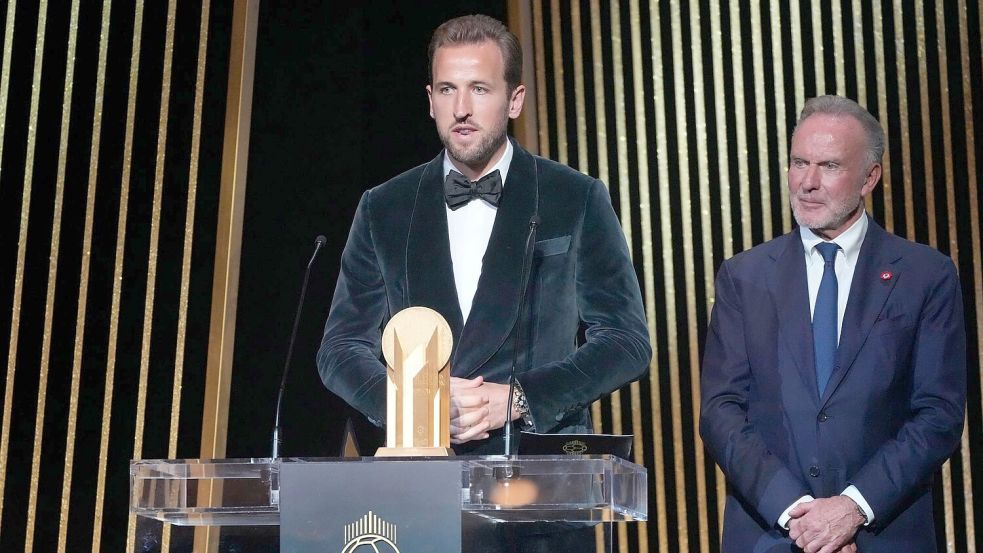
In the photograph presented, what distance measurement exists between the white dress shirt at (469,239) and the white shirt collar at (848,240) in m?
0.73

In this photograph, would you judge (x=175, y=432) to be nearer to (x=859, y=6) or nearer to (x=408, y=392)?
(x=408, y=392)

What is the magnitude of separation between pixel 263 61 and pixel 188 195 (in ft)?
1.66

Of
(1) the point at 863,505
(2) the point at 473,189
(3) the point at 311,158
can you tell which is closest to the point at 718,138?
(3) the point at 311,158

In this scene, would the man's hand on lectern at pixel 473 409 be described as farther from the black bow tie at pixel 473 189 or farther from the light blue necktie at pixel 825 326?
the light blue necktie at pixel 825 326

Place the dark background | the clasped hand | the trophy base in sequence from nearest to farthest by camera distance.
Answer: the trophy base < the clasped hand < the dark background

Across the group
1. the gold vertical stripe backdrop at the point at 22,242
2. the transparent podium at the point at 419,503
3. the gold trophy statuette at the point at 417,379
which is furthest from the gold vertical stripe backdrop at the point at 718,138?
the transparent podium at the point at 419,503

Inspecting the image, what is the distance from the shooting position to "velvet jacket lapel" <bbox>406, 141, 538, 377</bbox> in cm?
300

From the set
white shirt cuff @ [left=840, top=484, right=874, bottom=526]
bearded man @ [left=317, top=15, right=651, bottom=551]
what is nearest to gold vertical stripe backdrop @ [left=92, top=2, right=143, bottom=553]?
bearded man @ [left=317, top=15, right=651, bottom=551]

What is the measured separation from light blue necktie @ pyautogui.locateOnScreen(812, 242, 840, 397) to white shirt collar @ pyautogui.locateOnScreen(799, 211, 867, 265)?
6 centimetres

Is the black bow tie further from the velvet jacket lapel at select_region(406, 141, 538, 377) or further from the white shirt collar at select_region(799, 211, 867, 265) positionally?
the white shirt collar at select_region(799, 211, 867, 265)

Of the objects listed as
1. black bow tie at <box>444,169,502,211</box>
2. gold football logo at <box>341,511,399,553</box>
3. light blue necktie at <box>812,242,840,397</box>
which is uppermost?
black bow tie at <box>444,169,502,211</box>

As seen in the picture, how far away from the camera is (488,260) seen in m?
3.06

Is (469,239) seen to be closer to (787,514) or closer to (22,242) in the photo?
(787,514)

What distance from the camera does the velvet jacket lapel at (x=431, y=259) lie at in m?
3.06
